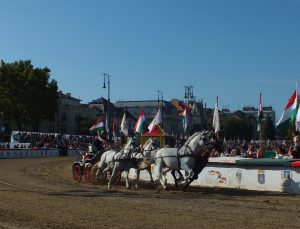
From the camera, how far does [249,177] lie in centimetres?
2133

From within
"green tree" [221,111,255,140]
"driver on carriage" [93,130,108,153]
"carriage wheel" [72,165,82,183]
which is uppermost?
"green tree" [221,111,255,140]

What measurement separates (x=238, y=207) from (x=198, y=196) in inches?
131

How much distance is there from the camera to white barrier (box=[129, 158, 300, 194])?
19.8m

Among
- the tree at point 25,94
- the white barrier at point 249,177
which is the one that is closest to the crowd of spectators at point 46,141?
the tree at point 25,94

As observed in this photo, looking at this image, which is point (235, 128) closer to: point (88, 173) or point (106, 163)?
point (88, 173)

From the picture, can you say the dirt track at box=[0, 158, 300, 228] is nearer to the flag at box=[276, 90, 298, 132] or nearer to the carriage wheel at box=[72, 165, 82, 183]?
the carriage wheel at box=[72, 165, 82, 183]

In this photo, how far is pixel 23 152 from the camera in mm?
57719

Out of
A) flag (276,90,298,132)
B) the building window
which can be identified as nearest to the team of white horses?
flag (276,90,298,132)

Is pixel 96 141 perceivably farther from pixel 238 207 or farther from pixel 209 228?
pixel 209 228

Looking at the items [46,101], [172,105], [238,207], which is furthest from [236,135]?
[238,207]

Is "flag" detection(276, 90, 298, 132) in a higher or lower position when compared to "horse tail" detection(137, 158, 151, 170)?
higher

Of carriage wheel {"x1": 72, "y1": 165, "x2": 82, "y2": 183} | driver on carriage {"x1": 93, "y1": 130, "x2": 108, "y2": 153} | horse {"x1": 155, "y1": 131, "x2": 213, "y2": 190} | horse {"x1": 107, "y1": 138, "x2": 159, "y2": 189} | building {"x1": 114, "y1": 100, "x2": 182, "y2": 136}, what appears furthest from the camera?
building {"x1": 114, "y1": 100, "x2": 182, "y2": 136}

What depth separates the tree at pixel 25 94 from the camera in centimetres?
9194

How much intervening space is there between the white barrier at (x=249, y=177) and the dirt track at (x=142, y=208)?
1.09m
